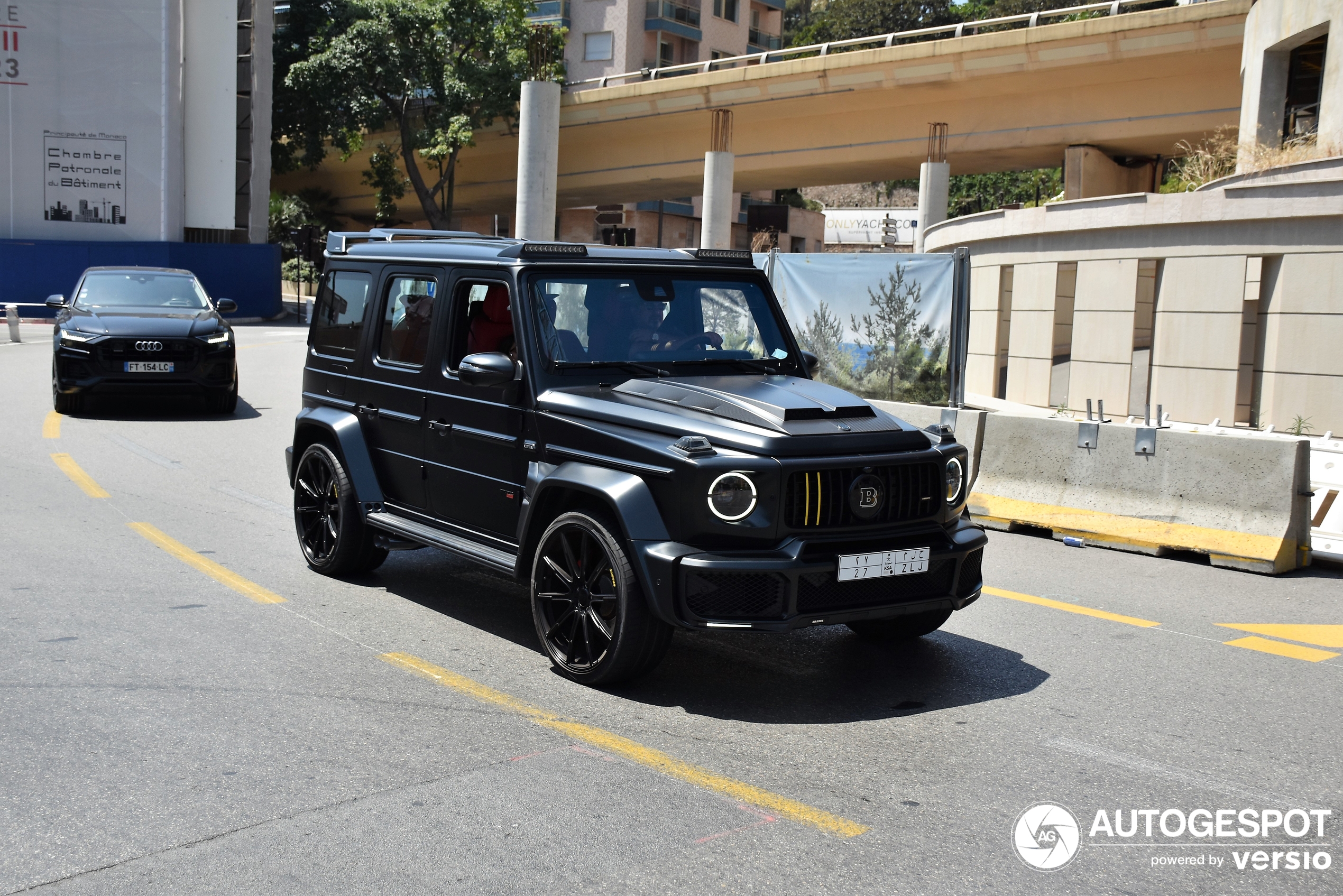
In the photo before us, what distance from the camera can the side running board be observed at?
20.0 feet

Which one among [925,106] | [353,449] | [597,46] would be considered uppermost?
[597,46]

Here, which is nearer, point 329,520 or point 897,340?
point 329,520

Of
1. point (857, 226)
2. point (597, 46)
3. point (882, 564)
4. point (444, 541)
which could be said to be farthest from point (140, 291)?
point (857, 226)

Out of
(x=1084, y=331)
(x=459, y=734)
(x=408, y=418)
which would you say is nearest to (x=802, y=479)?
(x=459, y=734)

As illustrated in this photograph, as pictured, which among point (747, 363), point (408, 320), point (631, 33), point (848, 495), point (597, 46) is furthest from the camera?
point (597, 46)

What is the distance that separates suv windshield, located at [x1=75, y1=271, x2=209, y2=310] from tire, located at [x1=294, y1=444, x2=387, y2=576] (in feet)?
28.6

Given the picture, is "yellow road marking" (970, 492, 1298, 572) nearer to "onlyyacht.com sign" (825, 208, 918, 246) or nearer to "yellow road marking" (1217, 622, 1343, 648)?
"yellow road marking" (1217, 622, 1343, 648)

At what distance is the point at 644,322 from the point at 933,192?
36.3 metres

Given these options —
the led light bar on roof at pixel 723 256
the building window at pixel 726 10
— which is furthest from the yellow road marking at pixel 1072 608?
the building window at pixel 726 10

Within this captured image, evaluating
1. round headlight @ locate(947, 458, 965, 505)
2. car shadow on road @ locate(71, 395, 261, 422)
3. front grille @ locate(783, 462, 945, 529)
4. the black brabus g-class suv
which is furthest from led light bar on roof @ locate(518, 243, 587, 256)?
car shadow on road @ locate(71, 395, 261, 422)

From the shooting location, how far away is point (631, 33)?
6650cm

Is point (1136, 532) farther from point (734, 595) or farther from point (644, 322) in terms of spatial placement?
point (734, 595)

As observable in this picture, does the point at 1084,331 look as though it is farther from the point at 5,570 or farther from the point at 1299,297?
the point at 5,570

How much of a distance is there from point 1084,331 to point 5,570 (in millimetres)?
17219
